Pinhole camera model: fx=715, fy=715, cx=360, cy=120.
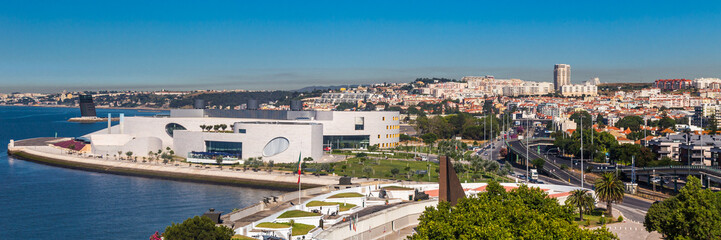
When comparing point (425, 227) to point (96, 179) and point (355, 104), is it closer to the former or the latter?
point (96, 179)

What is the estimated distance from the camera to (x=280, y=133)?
50344 mm

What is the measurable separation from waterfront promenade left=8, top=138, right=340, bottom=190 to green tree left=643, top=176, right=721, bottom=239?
72.4 ft

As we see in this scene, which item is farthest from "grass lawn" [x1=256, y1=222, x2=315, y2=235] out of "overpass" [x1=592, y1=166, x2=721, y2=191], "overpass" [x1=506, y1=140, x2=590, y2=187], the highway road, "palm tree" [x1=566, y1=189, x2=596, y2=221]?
"overpass" [x1=506, y1=140, x2=590, y2=187]

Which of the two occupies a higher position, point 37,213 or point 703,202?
point 703,202

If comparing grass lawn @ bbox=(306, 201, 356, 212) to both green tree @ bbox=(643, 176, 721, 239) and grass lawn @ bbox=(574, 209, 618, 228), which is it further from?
green tree @ bbox=(643, 176, 721, 239)

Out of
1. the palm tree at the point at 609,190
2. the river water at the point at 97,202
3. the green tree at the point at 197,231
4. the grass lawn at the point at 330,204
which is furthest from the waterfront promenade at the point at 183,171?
the green tree at the point at 197,231

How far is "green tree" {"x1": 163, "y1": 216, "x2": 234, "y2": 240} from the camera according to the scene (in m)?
18.5

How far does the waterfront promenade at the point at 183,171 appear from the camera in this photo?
4219 centimetres

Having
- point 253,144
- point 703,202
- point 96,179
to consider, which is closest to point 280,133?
point 253,144

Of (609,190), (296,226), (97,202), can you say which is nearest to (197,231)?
(296,226)

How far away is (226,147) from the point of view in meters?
51.5

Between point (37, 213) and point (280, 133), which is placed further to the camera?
point (280, 133)

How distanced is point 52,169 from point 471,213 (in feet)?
132

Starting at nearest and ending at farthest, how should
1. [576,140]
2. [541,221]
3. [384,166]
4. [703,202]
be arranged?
[541,221], [703,202], [384,166], [576,140]
